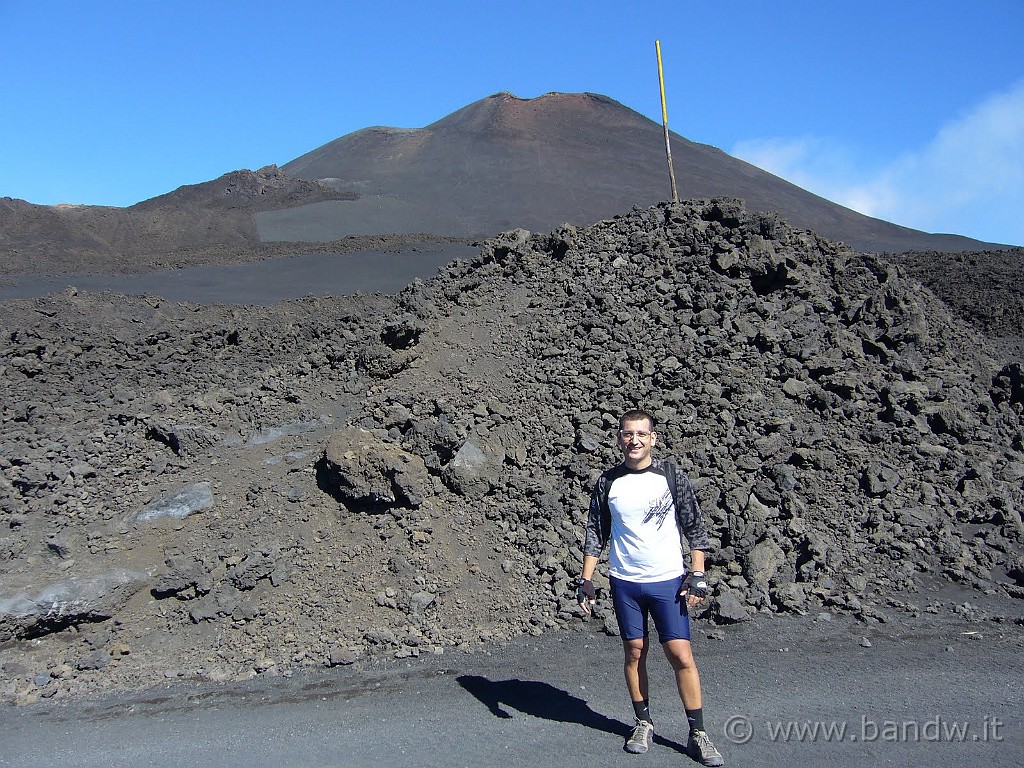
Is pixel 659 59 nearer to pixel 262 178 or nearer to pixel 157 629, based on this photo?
pixel 157 629

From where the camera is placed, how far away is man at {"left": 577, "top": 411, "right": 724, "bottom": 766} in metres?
3.33

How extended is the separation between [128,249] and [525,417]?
941 inches

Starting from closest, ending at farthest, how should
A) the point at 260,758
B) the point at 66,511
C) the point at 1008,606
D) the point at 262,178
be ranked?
the point at 260,758 < the point at 1008,606 < the point at 66,511 < the point at 262,178

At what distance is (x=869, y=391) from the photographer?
693cm

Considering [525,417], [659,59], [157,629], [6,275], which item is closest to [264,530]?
[157,629]

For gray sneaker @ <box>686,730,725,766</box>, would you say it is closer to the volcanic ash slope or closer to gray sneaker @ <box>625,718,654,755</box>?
gray sneaker @ <box>625,718,654,755</box>

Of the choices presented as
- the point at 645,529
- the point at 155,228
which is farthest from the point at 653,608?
the point at 155,228

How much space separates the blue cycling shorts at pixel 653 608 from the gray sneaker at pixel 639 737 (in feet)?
1.56

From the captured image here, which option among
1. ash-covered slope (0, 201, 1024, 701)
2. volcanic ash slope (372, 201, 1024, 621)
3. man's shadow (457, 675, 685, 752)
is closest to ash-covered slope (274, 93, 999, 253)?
volcanic ash slope (372, 201, 1024, 621)

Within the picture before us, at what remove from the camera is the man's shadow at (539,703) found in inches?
152

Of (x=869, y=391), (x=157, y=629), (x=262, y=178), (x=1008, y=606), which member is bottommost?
(x=1008, y=606)

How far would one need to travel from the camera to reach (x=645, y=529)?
3363 mm

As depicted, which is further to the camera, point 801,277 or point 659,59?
point 659,59

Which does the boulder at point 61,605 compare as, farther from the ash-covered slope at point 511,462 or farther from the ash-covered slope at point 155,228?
the ash-covered slope at point 155,228
